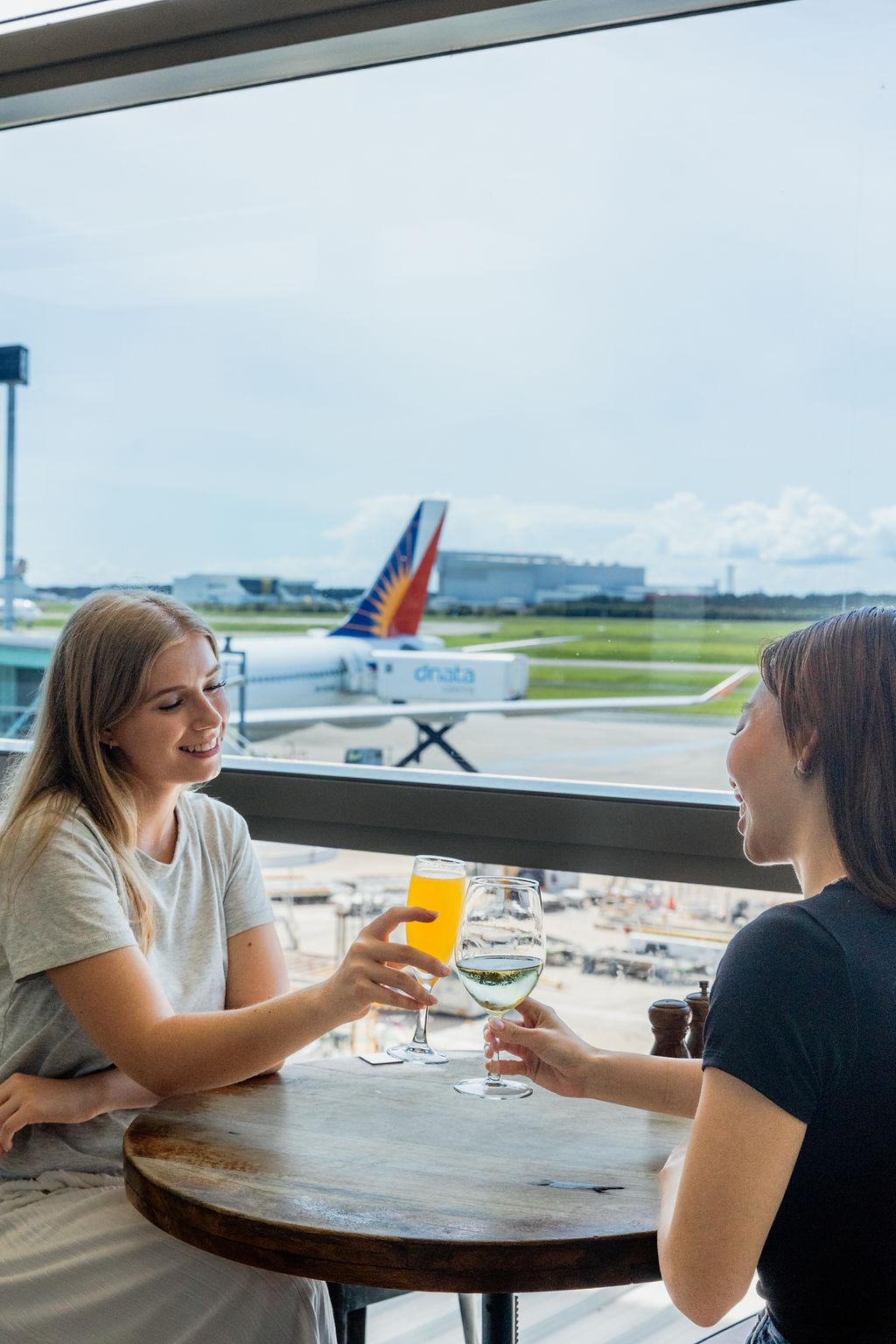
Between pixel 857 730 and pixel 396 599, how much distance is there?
18.9 ft

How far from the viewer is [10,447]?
277 centimetres

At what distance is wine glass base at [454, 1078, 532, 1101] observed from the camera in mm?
1236

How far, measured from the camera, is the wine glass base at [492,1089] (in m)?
1.24

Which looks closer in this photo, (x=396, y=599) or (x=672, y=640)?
(x=672, y=640)

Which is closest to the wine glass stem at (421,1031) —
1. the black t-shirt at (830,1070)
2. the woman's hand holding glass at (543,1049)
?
the woman's hand holding glass at (543,1049)

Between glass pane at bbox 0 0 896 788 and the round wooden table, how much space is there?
2.52 feet

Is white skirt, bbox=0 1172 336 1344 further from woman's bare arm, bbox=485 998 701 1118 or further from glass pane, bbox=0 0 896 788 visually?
glass pane, bbox=0 0 896 788

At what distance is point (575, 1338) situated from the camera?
7.06 ft

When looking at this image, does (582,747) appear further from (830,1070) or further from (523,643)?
(830,1070)

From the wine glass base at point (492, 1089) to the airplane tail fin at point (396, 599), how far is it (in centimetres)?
481

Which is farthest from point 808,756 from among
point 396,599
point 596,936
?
point 396,599

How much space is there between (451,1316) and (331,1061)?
3.51 feet

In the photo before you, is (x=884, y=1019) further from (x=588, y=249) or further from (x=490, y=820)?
(x=588, y=249)

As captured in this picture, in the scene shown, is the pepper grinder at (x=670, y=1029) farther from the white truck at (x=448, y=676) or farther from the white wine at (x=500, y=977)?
the white truck at (x=448, y=676)
